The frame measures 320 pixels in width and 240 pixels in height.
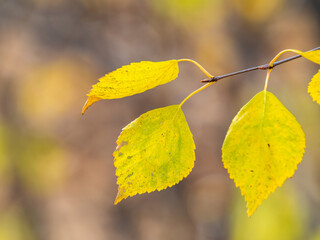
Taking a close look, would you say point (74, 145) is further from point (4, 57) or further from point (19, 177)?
point (4, 57)

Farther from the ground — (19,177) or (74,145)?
(74,145)

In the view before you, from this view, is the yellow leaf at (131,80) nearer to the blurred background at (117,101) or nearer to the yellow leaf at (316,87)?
the yellow leaf at (316,87)

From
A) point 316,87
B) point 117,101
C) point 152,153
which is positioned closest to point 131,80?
point 152,153

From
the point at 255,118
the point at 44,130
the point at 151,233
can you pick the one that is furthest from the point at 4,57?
the point at 255,118

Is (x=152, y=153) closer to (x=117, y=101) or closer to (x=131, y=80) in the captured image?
(x=131, y=80)

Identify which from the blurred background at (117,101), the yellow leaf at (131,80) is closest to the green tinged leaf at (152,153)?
the yellow leaf at (131,80)

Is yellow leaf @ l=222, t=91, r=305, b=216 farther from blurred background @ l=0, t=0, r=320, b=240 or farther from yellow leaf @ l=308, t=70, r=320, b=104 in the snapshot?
blurred background @ l=0, t=0, r=320, b=240
